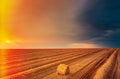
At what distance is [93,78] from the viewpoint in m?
14.9

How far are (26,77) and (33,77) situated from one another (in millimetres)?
609

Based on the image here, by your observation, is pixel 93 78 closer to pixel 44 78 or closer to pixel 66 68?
pixel 66 68

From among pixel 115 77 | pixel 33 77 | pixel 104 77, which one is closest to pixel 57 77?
pixel 33 77

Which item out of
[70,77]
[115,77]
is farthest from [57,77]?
[115,77]

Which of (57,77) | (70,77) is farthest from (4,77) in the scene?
(70,77)

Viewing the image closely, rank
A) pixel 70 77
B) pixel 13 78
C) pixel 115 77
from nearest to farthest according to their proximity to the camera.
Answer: pixel 13 78 → pixel 70 77 → pixel 115 77

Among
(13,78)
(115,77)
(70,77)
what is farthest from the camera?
(115,77)

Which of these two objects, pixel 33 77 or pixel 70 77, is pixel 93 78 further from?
pixel 33 77

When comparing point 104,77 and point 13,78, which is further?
point 104,77

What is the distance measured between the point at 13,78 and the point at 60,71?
4.46 meters

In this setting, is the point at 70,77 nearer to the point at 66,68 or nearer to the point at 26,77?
the point at 66,68

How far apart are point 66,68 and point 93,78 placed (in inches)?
113

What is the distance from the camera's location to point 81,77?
15.1 m

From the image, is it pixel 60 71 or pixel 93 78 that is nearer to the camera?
pixel 93 78
